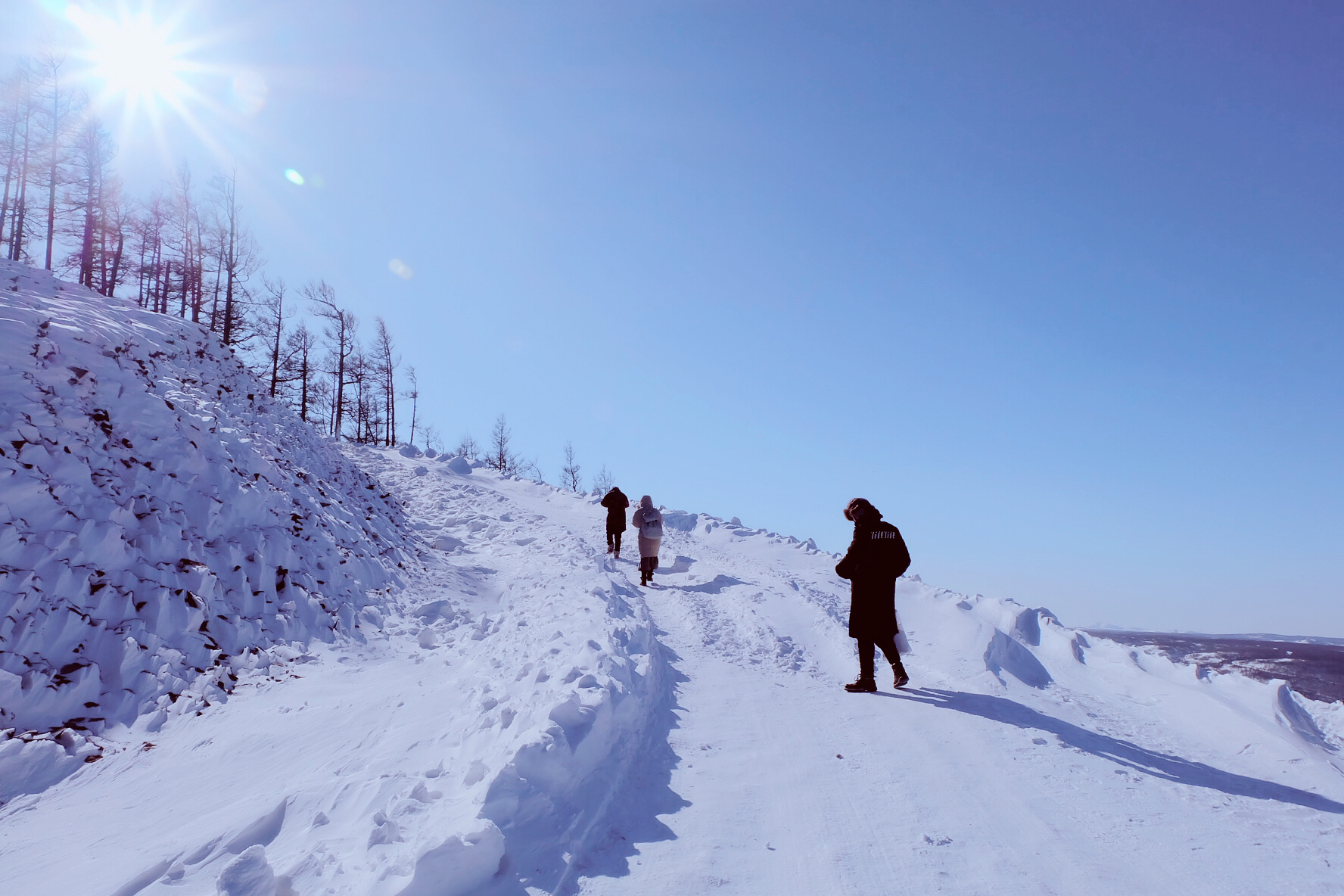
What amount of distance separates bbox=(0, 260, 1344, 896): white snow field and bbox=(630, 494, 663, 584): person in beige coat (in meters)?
2.19

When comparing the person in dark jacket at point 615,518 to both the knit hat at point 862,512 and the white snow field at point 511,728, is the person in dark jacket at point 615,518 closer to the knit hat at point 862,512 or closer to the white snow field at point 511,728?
the white snow field at point 511,728

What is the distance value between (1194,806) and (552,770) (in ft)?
14.2

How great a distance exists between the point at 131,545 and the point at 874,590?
27.6ft

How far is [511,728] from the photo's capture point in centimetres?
424

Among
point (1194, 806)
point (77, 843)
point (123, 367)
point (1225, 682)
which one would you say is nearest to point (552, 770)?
point (77, 843)

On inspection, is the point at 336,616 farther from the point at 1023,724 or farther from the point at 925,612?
the point at 925,612

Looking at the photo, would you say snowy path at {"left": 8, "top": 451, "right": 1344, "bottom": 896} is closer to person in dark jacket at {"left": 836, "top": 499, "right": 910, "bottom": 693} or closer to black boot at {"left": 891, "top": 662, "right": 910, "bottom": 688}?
black boot at {"left": 891, "top": 662, "right": 910, "bottom": 688}

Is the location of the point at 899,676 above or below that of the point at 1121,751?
above

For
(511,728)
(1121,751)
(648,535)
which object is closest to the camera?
(511,728)

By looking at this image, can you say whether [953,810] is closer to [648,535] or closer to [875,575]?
[875,575]

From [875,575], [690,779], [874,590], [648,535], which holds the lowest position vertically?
[690,779]

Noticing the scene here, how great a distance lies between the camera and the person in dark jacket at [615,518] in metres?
16.0

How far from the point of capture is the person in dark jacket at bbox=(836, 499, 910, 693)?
6438 mm

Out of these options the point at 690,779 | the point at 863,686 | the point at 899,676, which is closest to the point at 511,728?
the point at 690,779
